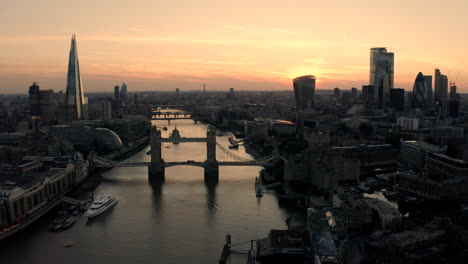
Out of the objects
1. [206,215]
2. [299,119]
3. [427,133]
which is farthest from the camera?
[299,119]

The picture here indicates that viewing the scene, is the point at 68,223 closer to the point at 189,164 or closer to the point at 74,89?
the point at 189,164

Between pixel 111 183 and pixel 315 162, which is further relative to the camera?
pixel 111 183

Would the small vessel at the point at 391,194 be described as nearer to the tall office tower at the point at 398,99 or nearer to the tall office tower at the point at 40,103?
the tall office tower at the point at 40,103

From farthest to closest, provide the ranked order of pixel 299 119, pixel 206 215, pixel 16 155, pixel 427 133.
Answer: pixel 299 119, pixel 427 133, pixel 16 155, pixel 206 215

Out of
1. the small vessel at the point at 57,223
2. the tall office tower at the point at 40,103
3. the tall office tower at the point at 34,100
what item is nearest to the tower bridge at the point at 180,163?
the small vessel at the point at 57,223

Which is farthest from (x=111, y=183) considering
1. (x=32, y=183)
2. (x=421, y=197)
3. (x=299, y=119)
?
(x=299, y=119)

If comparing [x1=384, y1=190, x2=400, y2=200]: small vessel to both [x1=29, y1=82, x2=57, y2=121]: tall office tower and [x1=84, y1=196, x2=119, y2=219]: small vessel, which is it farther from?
[x1=29, y1=82, x2=57, y2=121]: tall office tower

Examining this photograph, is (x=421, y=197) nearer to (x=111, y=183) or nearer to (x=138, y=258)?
(x=138, y=258)

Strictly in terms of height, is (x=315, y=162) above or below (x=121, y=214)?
above
